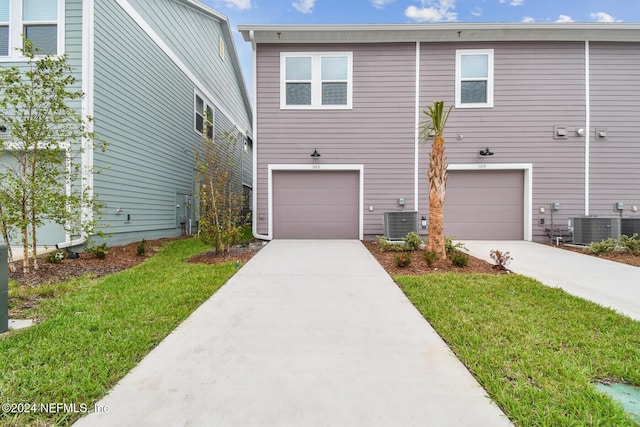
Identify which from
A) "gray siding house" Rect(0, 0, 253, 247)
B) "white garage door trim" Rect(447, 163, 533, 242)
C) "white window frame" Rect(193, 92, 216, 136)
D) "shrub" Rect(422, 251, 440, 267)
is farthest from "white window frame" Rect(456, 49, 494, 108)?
"white window frame" Rect(193, 92, 216, 136)

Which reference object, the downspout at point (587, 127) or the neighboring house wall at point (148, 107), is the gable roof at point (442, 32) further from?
the neighboring house wall at point (148, 107)

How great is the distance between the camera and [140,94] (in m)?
7.67

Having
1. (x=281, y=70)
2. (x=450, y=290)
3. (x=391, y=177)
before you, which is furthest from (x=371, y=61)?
(x=450, y=290)

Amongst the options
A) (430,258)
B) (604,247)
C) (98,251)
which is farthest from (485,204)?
(98,251)

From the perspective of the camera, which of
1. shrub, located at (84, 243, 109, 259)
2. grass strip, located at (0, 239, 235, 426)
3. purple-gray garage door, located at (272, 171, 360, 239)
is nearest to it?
grass strip, located at (0, 239, 235, 426)

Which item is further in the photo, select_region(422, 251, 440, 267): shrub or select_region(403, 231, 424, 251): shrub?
select_region(403, 231, 424, 251): shrub

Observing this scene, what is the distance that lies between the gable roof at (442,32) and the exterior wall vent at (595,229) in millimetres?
4732

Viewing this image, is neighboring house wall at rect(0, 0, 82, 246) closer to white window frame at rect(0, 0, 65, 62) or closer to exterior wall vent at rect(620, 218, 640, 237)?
white window frame at rect(0, 0, 65, 62)

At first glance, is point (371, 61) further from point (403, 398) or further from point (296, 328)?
point (403, 398)

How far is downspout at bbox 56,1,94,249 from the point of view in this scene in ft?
19.4

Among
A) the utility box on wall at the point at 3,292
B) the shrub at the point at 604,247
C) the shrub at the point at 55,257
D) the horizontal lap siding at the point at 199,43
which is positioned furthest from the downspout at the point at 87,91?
the shrub at the point at 604,247

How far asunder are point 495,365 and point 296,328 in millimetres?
1602

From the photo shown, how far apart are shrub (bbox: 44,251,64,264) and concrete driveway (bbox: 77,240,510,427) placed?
150 inches

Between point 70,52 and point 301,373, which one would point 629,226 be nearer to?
point 301,373
